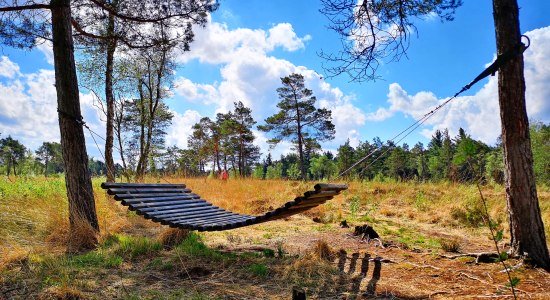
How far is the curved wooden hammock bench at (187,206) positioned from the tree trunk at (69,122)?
0.60m

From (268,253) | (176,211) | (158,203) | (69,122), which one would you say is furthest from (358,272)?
(69,122)

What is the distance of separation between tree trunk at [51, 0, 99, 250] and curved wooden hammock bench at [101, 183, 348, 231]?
596 millimetres

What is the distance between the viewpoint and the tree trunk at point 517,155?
3.17 m

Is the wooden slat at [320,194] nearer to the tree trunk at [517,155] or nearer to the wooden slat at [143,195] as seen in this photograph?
the tree trunk at [517,155]

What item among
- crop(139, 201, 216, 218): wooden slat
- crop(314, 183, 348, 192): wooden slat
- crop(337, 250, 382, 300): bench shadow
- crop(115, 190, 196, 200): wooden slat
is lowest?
crop(337, 250, 382, 300): bench shadow

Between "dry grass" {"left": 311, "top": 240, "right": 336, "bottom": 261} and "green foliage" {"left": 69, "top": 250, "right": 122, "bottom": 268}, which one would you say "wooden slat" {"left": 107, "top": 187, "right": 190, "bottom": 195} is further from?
"dry grass" {"left": 311, "top": 240, "right": 336, "bottom": 261}

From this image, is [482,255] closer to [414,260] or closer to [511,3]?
[414,260]

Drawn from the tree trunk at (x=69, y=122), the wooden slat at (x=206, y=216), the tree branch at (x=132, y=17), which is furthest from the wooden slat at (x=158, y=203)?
the tree branch at (x=132, y=17)

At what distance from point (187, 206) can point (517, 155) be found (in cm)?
340

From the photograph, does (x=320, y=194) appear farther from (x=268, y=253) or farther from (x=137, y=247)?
(x=137, y=247)

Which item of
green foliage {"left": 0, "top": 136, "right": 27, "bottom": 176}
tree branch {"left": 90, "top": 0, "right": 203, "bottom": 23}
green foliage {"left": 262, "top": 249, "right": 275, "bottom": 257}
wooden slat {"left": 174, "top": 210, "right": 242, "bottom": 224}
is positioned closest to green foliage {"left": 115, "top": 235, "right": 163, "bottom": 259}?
wooden slat {"left": 174, "top": 210, "right": 242, "bottom": 224}

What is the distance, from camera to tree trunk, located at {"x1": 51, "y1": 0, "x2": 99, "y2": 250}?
14.5 feet

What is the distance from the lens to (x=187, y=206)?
15.1 ft

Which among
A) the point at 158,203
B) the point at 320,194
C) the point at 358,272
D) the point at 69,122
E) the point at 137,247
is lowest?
the point at 358,272
